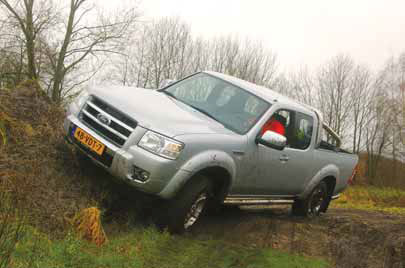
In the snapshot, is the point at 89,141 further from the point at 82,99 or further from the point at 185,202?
the point at 185,202

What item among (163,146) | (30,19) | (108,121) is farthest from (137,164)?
(30,19)

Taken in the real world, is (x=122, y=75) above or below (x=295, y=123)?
below

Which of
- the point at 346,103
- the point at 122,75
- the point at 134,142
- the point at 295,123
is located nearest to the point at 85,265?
the point at 134,142

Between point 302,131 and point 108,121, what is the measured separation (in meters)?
3.17

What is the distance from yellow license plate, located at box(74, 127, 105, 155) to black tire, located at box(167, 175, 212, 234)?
0.98 metres

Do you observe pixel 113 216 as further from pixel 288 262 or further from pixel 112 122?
pixel 288 262

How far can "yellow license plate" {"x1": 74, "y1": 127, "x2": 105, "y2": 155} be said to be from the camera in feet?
16.0

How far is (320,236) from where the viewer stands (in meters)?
6.41

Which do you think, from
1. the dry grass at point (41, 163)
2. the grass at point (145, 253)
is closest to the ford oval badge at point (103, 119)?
the dry grass at point (41, 163)

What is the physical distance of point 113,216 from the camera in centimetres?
538

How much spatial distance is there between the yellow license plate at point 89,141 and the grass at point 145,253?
0.95 metres

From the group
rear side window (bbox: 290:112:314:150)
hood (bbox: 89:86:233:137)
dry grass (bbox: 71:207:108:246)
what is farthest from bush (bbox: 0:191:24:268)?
rear side window (bbox: 290:112:314:150)

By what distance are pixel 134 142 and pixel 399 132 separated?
34.5 m

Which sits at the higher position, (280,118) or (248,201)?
(280,118)
